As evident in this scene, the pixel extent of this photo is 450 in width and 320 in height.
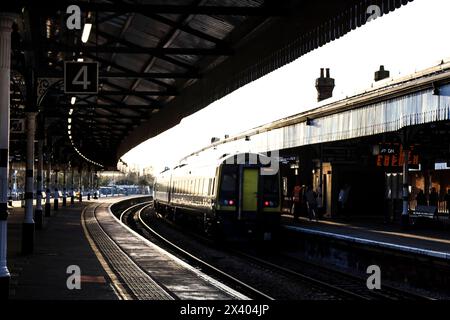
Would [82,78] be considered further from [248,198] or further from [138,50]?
[248,198]

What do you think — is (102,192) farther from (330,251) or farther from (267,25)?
(267,25)

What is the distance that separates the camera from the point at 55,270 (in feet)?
46.4

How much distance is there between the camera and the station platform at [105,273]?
36.8 feet

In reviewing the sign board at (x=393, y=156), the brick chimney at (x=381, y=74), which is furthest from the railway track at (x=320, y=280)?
the brick chimney at (x=381, y=74)

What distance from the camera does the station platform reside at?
11211 mm

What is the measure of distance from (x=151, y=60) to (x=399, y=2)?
1044 cm

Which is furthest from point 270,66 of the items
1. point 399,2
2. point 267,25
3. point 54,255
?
point 54,255

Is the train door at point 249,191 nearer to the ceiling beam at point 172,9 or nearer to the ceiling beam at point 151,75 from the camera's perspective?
the ceiling beam at point 151,75

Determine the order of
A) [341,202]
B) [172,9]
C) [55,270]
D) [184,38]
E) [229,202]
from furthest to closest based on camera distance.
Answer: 1. [341,202]
2. [229,202]
3. [184,38]
4. [55,270]
5. [172,9]

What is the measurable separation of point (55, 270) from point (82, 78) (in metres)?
3.84

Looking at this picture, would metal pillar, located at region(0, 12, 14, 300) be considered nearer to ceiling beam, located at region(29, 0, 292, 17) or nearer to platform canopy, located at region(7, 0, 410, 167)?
platform canopy, located at region(7, 0, 410, 167)

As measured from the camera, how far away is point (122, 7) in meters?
12.3

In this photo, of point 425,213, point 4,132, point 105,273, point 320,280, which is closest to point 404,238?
point 320,280

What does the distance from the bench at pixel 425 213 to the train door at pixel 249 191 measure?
628 cm
